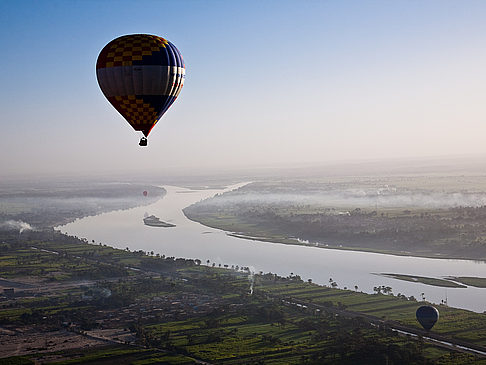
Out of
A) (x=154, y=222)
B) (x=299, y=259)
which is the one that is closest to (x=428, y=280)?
(x=299, y=259)

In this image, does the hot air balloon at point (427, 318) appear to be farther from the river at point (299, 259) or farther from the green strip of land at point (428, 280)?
the green strip of land at point (428, 280)

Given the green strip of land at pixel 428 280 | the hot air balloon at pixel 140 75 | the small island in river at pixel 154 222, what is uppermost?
the hot air balloon at pixel 140 75

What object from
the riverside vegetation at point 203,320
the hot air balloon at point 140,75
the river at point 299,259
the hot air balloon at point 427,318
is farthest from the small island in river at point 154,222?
the hot air balloon at point 140,75

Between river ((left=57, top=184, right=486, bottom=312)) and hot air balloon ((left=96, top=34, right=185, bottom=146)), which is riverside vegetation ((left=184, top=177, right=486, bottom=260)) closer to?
river ((left=57, top=184, right=486, bottom=312))

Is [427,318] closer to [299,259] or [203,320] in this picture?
[203,320]

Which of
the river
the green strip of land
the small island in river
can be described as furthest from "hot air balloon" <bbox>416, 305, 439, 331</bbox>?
the small island in river

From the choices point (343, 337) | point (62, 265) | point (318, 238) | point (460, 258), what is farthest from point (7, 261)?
point (460, 258)

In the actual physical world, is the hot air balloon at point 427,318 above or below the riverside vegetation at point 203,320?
above
